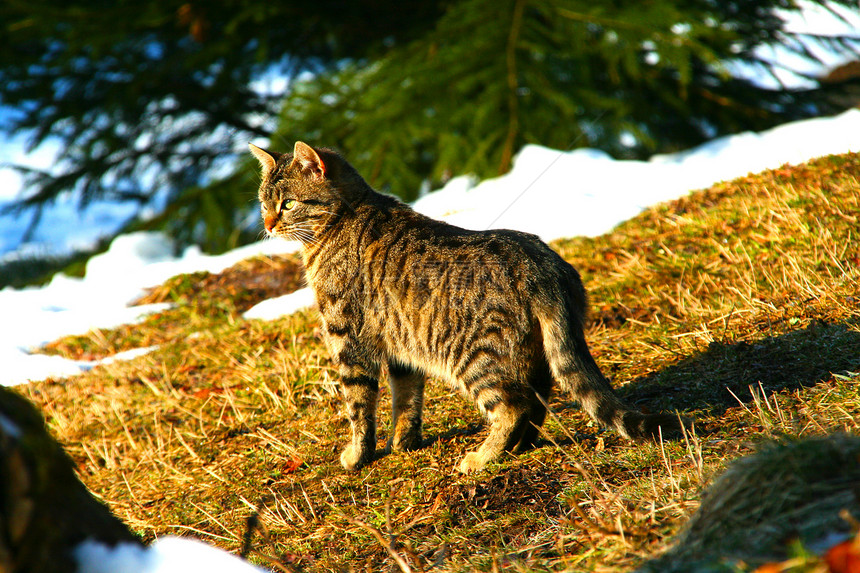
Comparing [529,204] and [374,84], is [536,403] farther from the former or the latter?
[374,84]

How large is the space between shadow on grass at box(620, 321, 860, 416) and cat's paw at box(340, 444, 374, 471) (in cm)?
125

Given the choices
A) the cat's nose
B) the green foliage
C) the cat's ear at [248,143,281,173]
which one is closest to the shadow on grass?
the cat's nose

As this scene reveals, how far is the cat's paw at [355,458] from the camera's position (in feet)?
9.27

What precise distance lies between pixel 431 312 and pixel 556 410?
32.1 inches

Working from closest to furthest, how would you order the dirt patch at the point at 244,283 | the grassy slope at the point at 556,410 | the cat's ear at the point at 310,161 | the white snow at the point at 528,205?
the grassy slope at the point at 556,410 < the cat's ear at the point at 310,161 < the white snow at the point at 528,205 < the dirt patch at the point at 244,283

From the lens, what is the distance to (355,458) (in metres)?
2.82

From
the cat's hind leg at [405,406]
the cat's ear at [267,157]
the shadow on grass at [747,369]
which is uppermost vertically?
the cat's ear at [267,157]

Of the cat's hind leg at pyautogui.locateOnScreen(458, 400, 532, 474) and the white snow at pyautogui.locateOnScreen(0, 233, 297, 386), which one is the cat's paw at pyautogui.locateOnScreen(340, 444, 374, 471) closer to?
the cat's hind leg at pyautogui.locateOnScreen(458, 400, 532, 474)

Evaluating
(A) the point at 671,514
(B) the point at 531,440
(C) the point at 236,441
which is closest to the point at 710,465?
Answer: (A) the point at 671,514

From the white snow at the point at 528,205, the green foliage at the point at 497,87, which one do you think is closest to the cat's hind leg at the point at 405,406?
the white snow at the point at 528,205

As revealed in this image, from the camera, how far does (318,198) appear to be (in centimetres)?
324

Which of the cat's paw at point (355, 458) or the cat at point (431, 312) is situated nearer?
the cat at point (431, 312)

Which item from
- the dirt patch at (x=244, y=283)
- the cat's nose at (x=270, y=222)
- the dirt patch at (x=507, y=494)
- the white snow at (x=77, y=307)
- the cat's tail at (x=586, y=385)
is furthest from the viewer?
the dirt patch at (x=244, y=283)

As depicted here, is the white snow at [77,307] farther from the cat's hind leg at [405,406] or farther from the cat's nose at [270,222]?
the cat's hind leg at [405,406]
